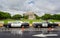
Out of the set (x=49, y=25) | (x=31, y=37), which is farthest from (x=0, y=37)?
(x=49, y=25)

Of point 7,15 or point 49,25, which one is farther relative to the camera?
point 7,15

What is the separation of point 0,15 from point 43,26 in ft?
138

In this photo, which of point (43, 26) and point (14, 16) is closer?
point (43, 26)

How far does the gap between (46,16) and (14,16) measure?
13533mm

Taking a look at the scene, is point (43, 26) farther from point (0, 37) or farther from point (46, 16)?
point (46, 16)

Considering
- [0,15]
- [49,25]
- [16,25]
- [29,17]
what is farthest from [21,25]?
[0,15]

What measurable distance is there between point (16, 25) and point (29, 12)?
34.1 metres

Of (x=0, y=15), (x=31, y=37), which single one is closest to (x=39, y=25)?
(x=31, y=37)

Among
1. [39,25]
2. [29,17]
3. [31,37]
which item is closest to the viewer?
[31,37]

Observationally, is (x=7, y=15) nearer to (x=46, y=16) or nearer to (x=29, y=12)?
(x=29, y=12)

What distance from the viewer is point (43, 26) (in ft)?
78.2

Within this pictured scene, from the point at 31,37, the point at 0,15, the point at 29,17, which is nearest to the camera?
the point at 31,37

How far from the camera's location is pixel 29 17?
5819 centimetres

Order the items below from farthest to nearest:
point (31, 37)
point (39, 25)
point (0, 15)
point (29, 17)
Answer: point (0, 15)
point (29, 17)
point (39, 25)
point (31, 37)
